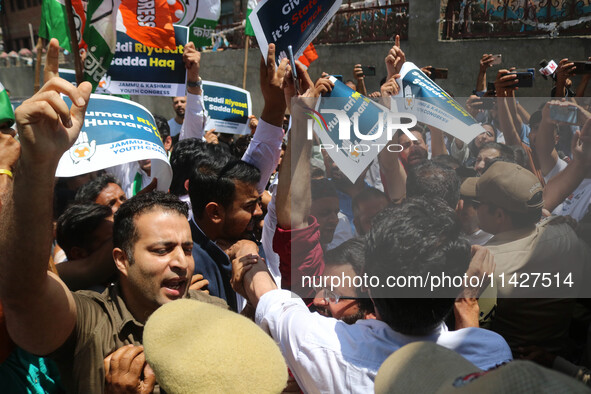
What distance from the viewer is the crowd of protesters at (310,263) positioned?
50.3 inches

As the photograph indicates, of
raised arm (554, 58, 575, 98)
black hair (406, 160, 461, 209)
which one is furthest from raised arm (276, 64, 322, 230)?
raised arm (554, 58, 575, 98)

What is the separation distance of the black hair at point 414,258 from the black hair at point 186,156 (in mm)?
1699

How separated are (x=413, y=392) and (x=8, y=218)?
1052mm

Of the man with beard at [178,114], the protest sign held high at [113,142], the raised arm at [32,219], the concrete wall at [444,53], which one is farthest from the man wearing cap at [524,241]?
the concrete wall at [444,53]

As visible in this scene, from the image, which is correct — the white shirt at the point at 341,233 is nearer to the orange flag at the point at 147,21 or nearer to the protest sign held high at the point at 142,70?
the protest sign held high at the point at 142,70

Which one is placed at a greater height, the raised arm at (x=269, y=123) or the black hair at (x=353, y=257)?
the raised arm at (x=269, y=123)

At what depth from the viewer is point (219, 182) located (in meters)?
2.68

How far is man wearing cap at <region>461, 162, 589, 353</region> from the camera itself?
1802mm

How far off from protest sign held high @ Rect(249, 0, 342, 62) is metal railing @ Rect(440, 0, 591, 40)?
6.79m

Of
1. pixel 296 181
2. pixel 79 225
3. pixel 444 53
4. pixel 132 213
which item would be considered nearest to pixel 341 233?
pixel 296 181

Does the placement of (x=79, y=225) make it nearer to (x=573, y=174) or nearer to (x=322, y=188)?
(x=322, y=188)

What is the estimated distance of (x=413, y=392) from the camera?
822 mm

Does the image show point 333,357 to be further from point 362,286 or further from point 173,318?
point 173,318

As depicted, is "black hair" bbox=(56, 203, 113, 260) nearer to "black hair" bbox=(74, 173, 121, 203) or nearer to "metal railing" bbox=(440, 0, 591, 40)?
"black hair" bbox=(74, 173, 121, 203)
